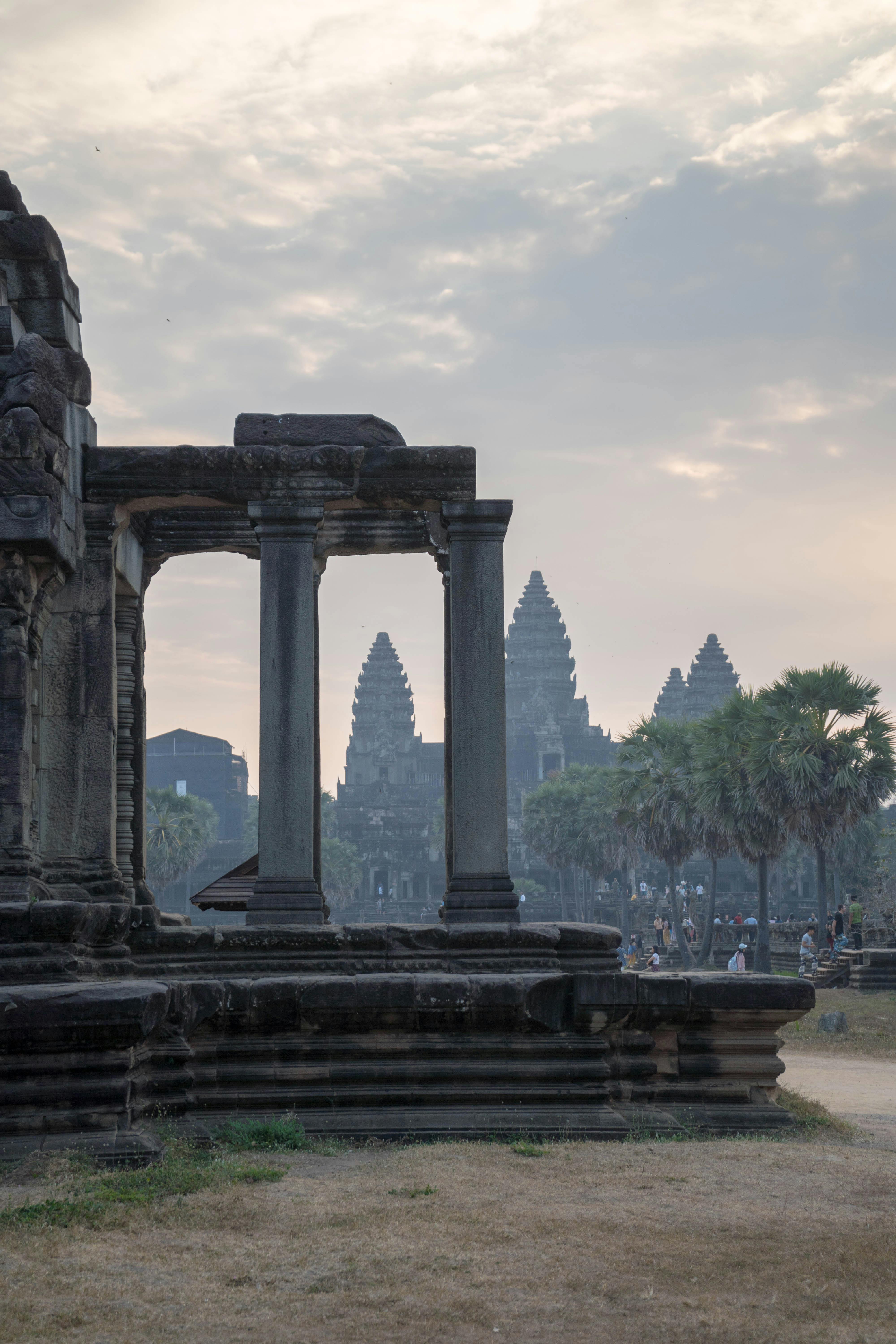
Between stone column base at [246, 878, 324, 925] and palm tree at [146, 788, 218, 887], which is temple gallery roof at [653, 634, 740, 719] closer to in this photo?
palm tree at [146, 788, 218, 887]

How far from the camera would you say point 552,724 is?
14000 centimetres

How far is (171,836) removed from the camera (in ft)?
187

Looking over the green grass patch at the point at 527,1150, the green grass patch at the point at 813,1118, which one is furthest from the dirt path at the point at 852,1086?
the green grass patch at the point at 527,1150

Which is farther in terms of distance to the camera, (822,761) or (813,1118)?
(822,761)

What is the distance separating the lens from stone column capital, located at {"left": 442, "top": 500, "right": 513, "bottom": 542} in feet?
31.8

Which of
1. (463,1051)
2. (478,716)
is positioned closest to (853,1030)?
(478,716)

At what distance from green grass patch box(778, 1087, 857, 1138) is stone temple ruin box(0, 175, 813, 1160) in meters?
0.28

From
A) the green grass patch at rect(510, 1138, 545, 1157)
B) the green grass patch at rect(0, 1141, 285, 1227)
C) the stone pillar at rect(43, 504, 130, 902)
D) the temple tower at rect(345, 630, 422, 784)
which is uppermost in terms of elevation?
the temple tower at rect(345, 630, 422, 784)

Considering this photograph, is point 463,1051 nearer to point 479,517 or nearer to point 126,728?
point 479,517

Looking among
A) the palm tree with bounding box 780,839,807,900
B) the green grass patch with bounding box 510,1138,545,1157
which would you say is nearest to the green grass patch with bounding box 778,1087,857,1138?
the green grass patch with bounding box 510,1138,545,1157

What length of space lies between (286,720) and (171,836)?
161 ft

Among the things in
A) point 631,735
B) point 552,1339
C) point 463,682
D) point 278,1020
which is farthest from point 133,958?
point 631,735

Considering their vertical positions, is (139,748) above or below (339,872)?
above

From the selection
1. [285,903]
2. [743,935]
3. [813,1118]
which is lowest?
[743,935]
